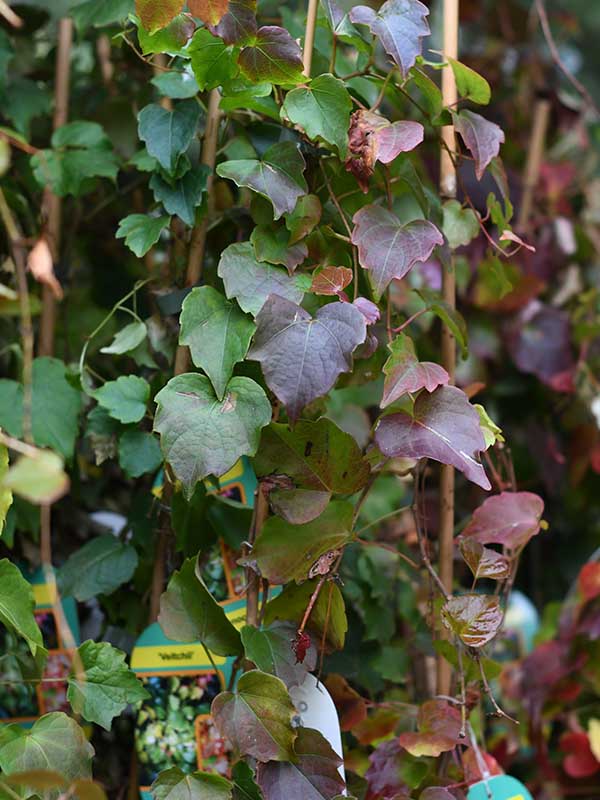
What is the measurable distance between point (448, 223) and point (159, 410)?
0.31 meters

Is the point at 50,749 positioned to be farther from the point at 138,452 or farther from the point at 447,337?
the point at 447,337

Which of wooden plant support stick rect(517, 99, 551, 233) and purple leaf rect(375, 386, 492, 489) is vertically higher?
purple leaf rect(375, 386, 492, 489)

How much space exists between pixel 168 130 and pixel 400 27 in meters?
0.21

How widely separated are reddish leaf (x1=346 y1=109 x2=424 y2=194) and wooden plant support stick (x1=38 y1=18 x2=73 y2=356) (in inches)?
15.3

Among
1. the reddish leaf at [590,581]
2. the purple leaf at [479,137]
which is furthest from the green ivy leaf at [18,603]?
the reddish leaf at [590,581]

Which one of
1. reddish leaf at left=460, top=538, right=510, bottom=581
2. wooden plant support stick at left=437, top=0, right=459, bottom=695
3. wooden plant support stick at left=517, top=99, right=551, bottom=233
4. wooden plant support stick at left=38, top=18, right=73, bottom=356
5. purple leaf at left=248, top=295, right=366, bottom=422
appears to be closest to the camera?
purple leaf at left=248, top=295, right=366, bottom=422

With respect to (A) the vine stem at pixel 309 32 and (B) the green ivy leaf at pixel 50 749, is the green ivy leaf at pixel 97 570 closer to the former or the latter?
(B) the green ivy leaf at pixel 50 749

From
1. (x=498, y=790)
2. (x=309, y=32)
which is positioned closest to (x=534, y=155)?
(x=309, y=32)

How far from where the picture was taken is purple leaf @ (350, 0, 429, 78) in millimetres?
661

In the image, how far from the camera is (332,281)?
2.14 feet

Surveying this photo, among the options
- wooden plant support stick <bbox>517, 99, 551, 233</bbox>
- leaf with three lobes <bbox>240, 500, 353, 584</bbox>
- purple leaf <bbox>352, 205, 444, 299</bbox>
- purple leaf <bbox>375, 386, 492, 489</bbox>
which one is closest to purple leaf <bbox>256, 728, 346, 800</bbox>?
leaf with three lobes <bbox>240, 500, 353, 584</bbox>

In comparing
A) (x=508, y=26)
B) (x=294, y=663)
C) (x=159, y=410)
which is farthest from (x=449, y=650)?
(x=508, y=26)

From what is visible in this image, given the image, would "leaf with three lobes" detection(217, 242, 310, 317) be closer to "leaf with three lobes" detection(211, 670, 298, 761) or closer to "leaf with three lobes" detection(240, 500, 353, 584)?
"leaf with three lobes" detection(240, 500, 353, 584)

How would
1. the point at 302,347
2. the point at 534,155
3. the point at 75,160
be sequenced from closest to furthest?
the point at 302,347, the point at 75,160, the point at 534,155
